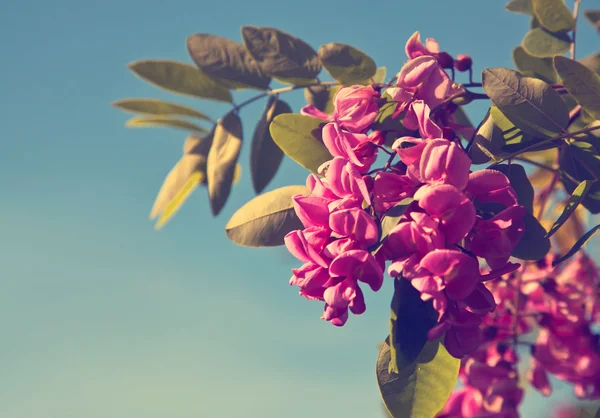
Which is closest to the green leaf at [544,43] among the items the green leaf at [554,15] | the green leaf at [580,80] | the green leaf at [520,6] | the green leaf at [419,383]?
the green leaf at [554,15]

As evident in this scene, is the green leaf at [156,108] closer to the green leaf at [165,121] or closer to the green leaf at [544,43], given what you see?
the green leaf at [165,121]

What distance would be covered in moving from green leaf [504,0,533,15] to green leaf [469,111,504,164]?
636 mm

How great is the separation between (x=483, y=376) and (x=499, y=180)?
0.84 metres

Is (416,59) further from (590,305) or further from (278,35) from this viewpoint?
(590,305)

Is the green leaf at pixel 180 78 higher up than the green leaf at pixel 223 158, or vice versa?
the green leaf at pixel 180 78

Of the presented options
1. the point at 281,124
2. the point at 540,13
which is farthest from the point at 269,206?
the point at 540,13

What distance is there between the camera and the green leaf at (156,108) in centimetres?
166

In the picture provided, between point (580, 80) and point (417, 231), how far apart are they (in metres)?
0.42

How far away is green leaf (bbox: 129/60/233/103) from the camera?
1.49 metres

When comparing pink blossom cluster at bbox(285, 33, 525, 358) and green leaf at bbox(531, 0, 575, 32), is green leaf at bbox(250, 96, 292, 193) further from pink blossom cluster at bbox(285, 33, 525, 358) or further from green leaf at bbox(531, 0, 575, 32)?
green leaf at bbox(531, 0, 575, 32)

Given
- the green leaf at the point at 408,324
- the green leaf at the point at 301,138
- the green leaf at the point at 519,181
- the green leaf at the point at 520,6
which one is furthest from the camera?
the green leaf at the point at 520,6

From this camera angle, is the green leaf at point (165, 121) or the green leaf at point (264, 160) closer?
the green leaf at point (264, 160)

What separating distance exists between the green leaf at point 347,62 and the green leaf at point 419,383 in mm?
568

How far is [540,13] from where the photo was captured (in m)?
1.41
